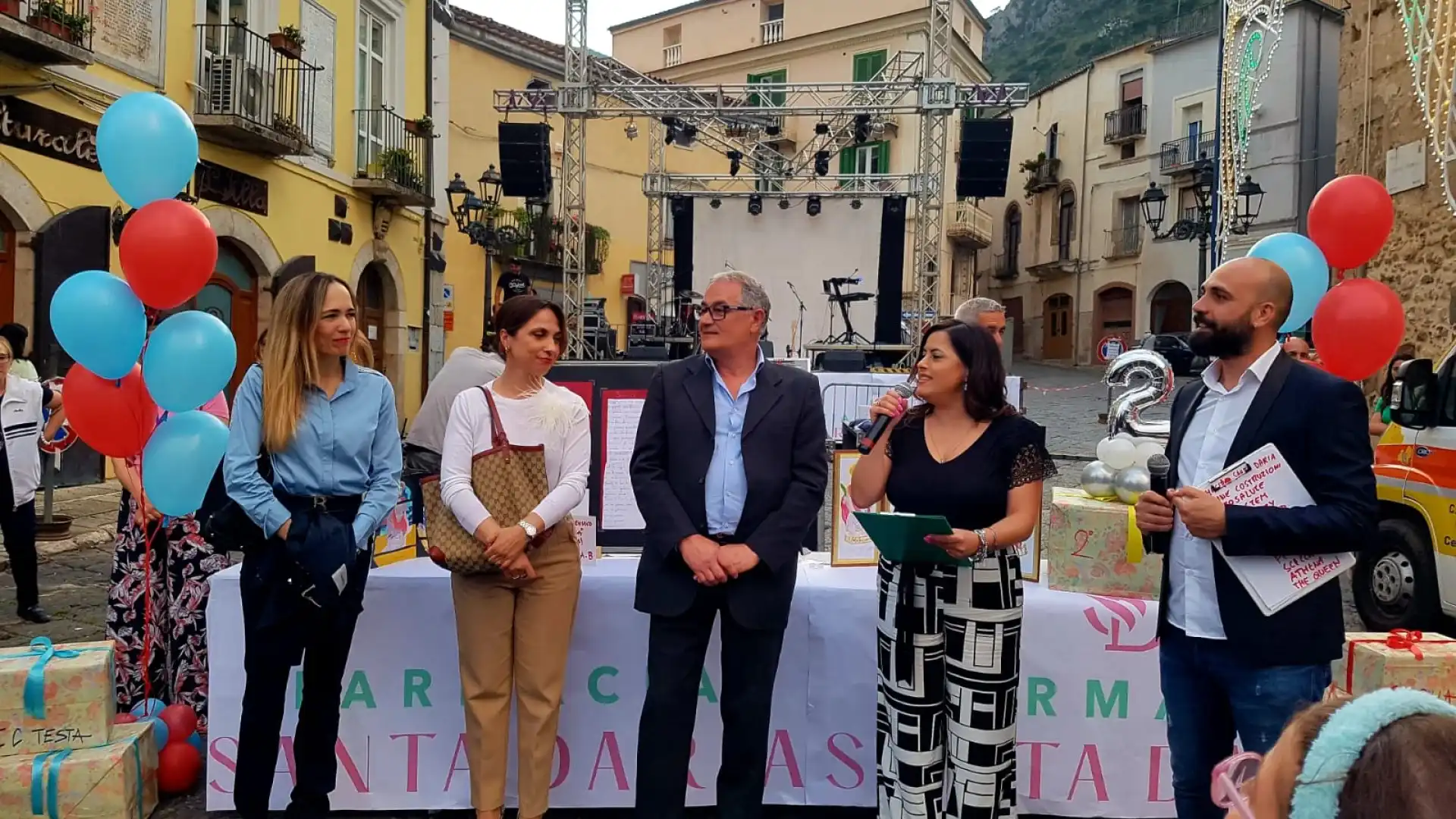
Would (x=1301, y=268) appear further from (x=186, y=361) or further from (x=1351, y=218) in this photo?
(x=186, y=361)

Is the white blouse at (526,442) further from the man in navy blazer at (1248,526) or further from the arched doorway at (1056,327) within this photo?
the arched doorway at (1056,327)

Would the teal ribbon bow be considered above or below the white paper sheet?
below

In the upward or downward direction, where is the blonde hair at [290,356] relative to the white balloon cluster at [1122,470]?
upward

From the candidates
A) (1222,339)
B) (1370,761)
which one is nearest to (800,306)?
(1222,339)

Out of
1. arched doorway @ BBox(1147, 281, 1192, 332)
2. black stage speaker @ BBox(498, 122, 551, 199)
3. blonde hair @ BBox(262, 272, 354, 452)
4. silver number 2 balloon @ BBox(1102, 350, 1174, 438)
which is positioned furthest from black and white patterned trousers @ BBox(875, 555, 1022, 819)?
arched doorway @ BBox(1147, 281, 1192, 332)

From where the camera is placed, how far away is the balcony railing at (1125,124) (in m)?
27.0

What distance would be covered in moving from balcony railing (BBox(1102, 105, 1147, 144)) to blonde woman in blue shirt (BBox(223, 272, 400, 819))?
94.2ft

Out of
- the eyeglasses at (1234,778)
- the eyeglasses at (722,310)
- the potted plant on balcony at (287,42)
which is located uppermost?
the potted plant on balcony at (287,42)

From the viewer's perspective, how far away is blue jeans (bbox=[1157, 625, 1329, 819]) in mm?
2000

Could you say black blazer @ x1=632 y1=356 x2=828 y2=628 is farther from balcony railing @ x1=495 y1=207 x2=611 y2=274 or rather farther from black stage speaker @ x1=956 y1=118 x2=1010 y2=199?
balcony railing @ x1=495 y1=207 x2=611 y2=274

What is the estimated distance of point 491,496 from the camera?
2691mm

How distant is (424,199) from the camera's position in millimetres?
15086

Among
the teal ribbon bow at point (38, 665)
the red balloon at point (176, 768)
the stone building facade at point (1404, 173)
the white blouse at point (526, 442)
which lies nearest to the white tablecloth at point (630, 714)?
the red balloon at point (176, 768)

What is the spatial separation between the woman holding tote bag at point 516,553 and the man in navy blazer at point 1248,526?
5.34 feet
